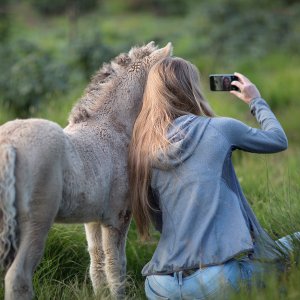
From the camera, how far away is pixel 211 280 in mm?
3691

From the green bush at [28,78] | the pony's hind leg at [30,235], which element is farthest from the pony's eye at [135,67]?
the green bush at [28,78]

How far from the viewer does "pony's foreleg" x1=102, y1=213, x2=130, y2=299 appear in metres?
4.12

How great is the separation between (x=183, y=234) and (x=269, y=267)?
49 centimetres

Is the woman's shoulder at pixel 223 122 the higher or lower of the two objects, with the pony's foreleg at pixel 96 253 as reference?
higher

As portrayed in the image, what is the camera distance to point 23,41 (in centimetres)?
1031

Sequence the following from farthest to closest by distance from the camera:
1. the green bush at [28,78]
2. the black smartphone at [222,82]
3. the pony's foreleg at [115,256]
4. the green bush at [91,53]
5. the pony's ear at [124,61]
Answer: the green bush at [91,53]
the green bush at [28,78]
the pony's ear at [124,61]
the black smartphone at [222,82]
the pony's foreleg at [115,256]

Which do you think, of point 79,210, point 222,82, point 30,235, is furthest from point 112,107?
point 30,235

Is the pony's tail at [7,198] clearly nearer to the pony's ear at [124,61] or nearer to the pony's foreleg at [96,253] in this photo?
the pony's foreleg at [96,253]

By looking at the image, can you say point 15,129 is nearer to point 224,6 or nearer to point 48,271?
point 48,271

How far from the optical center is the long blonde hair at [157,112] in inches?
155

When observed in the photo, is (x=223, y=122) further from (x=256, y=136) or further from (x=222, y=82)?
(x=222, y=82)

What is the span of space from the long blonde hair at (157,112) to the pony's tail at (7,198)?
0.86 metres

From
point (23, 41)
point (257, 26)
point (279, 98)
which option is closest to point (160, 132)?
point (23, 41)

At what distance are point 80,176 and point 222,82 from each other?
3.78 ft
